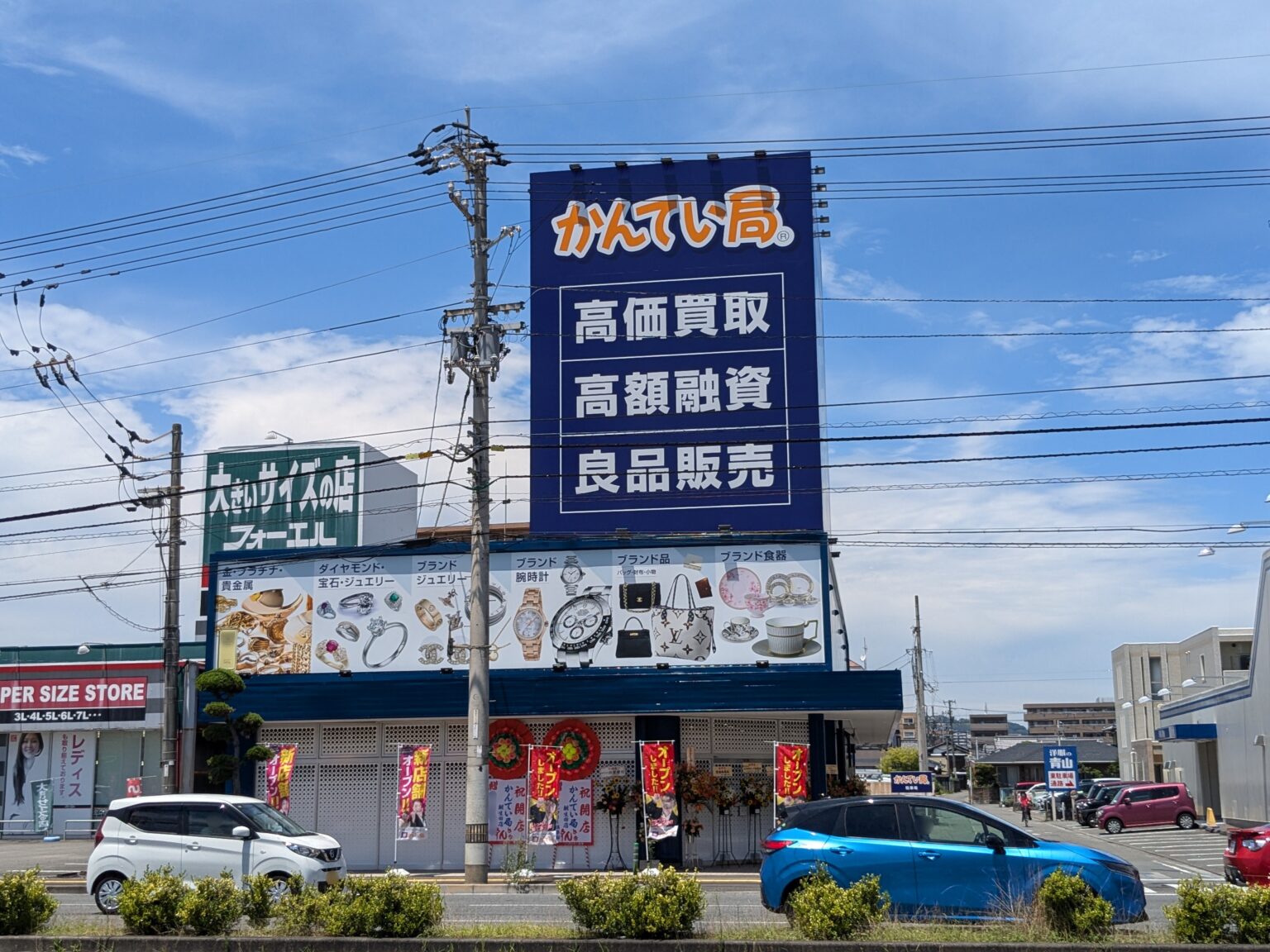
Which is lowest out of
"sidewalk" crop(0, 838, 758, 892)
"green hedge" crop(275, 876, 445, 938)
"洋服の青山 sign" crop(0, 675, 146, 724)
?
"sidewalk" crop(0, 838, 758, 892)

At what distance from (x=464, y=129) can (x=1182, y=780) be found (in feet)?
164

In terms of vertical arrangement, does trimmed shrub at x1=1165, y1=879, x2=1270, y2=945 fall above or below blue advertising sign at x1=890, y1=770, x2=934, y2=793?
above

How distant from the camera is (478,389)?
82.5 feet

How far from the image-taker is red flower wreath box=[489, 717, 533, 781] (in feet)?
91.1

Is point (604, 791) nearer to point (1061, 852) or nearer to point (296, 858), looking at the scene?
point (296, 858)

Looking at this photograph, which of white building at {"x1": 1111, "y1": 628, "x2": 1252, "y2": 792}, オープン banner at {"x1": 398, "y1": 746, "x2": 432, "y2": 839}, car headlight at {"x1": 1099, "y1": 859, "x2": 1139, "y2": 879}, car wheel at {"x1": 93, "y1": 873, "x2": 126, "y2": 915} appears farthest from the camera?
white building at {"x1": 1111, "y1": 628, "x2": 1252, "y2": 792}

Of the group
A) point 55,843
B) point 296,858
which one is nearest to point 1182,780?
point 55,843

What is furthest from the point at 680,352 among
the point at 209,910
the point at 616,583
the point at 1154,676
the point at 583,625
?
the point at 1154,676

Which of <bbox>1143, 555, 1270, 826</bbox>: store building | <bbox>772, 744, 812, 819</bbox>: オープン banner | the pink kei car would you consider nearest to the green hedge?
<bbox>772, 744, 812, 819</bbox>: オープン banner

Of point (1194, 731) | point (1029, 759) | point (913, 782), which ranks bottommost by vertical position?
point (1029, 759)

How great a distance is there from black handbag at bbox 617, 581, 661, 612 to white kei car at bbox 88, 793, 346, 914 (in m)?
10.5

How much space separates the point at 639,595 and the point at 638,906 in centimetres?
1670

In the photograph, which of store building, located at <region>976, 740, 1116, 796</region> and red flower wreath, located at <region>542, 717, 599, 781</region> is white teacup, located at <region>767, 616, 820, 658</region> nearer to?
red flower wreath, located at <region>542, 717, 599, 781</region>

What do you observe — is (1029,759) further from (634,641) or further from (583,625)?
(583,625)
